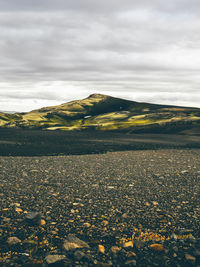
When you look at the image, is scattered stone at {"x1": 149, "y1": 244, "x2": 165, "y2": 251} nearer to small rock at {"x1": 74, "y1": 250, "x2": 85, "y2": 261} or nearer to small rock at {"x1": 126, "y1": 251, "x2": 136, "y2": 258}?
small rock at {"x1": 126, "y1": 251, "x2": 136, "y2": 258}

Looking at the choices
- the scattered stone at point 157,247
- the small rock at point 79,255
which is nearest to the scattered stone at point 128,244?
the scattered stone at point 157,247

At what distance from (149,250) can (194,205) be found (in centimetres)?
480

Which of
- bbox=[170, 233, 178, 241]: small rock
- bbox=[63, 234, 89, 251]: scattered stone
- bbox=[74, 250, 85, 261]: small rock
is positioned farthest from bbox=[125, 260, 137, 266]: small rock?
bbox=[170, 233, 178, 241]: small rock

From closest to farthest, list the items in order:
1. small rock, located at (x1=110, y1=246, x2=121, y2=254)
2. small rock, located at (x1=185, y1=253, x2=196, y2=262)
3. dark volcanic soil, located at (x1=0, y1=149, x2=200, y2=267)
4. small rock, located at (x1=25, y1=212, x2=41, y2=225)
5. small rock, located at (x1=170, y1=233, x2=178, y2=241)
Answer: small rock, located at (x1=185, y1=253, x2=196, y2=262) < dark volcanic soil, located at (x1=0, y1=149, x2=200, y2=267) < small rock, located at (x1=110, y1=246, x2=121, y2=254) < small rock, located at (x1=170, y1=233, x2=178, y2=241) < small rock, located at (x1=25, y1=212, x2=41, y2=225)

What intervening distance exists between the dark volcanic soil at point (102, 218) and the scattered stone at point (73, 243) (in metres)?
0.15

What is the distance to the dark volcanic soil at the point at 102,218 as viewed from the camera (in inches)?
276

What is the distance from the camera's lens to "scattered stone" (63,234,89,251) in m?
7.41

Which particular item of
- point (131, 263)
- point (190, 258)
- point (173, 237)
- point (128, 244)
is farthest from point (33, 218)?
point (190, 258)

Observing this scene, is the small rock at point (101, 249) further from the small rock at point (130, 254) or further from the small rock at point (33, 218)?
the small rock at point (33, 218)

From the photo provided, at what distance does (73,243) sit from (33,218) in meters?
2.42

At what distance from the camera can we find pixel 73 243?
7578 mm

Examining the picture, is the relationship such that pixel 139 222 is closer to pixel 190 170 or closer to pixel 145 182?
pixel 145 182

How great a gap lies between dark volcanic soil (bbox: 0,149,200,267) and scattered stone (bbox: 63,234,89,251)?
15 centimetres

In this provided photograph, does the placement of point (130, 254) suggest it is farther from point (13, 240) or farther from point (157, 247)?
point (13, 240)
